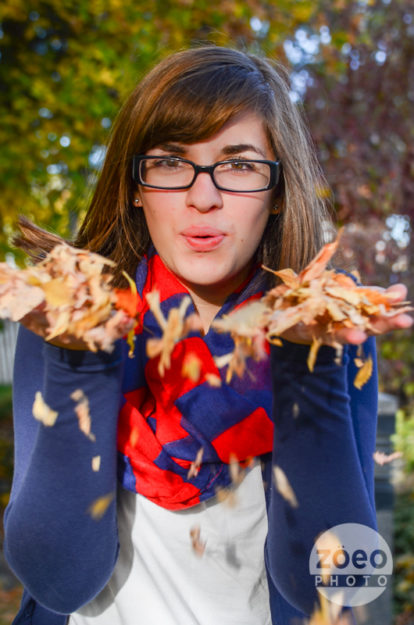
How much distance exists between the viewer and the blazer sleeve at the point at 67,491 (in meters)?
1.28

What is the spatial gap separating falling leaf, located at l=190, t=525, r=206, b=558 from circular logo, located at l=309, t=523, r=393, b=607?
26 centimetres

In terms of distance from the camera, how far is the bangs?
5.04 ft

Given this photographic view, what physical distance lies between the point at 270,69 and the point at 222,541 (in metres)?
1.29

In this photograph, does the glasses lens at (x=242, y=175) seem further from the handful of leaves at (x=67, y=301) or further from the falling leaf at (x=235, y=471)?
the falling leaf at (x=235, y=471)

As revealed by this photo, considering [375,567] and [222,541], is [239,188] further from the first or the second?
[375,567]

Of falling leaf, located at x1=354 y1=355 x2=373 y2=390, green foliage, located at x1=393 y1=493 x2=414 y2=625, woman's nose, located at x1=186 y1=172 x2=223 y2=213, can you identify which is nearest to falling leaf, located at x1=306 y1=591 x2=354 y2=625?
falling leaf, located at x1=354 y1=355 x2=373 y2=390

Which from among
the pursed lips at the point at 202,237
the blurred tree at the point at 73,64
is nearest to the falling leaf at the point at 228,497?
the pursed lips at the point at 202,237

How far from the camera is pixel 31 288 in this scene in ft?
3.75

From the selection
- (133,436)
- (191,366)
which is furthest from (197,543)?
(191,366)

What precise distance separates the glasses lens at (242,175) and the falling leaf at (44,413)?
0.66 metres

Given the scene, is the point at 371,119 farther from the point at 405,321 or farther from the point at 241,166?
the point at 405,321

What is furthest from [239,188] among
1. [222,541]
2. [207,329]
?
[222,541]

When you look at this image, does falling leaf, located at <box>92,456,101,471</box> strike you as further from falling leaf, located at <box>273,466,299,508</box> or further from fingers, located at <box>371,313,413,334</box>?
fingers, located at <box>371,313,413,334</box>

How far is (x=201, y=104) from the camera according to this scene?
154 cm
